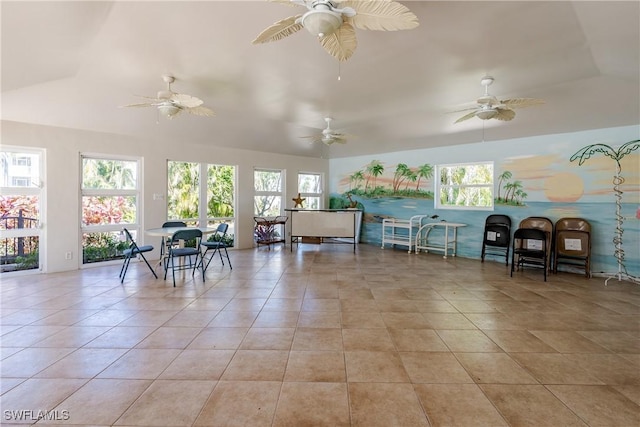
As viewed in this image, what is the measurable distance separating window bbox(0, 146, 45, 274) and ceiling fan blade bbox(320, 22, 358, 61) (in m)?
5.31

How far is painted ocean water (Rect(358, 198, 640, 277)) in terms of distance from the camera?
498 cm

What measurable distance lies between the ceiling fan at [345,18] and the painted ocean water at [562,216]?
531 centimetres

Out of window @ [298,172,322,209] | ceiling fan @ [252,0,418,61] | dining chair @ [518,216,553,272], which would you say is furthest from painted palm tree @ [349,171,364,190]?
ceiling fan @ [252,0,418,61]

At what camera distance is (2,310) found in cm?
348

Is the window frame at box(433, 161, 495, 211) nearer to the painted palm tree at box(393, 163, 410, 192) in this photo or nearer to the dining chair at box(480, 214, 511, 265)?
the dining chair at box(480, 214, 511, 265)

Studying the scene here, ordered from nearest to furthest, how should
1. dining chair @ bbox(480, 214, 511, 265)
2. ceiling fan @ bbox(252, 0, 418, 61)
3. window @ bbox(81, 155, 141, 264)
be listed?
ceiling fan @ bbox(252, 0, 418, 61)
window @ bbox(81, 155, 141, 264)
dining chair @ bbox(480, 214, 511, 265)

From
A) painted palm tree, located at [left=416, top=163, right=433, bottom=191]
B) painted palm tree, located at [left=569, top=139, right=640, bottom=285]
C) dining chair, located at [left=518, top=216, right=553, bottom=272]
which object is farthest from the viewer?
painted palm tree, located at [left=416, top=163, right=433, bottom=191]

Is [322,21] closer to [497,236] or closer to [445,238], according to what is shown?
[497,236]

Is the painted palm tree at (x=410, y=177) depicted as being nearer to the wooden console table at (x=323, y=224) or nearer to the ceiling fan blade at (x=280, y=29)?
the wooden console table at (x=323, y=224)

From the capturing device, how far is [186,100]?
3.76 metres

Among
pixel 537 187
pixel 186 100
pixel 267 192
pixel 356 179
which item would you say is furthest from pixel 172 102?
pixel 537 187

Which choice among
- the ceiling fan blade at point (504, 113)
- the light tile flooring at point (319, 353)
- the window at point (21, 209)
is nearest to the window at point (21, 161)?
the window at point (21, 209)

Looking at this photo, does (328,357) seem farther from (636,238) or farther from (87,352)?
(636,238)

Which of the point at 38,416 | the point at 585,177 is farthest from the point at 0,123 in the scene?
the point at 585,177
